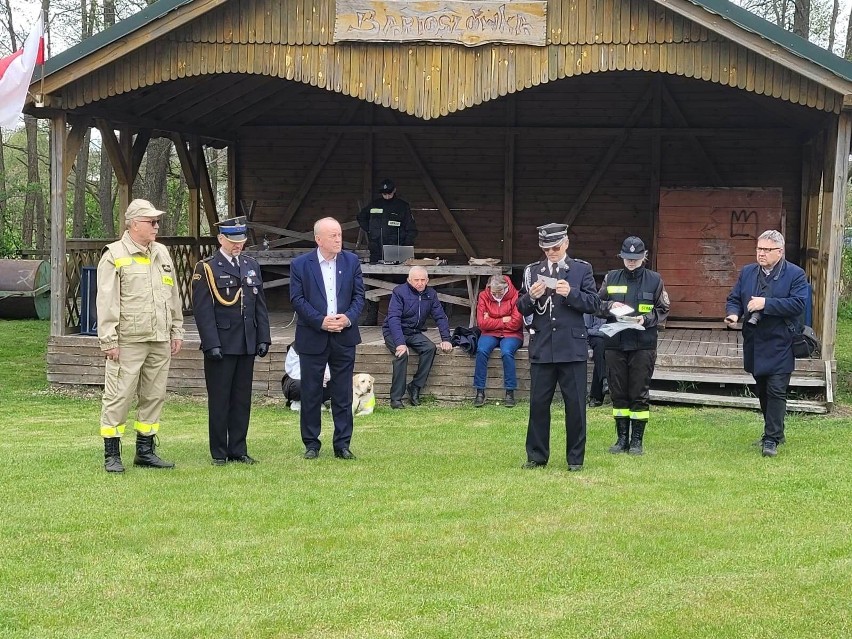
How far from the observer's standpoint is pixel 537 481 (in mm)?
7508

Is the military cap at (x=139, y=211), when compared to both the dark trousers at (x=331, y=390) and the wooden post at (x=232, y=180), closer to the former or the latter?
the dark trousers at (x=331, y=390)

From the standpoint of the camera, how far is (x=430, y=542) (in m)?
5.95

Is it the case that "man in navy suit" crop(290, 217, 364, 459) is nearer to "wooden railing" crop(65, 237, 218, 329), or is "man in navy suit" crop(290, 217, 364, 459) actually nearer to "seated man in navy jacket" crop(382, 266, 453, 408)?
"seated man in navy jacket" crop(382, 266, 453, 408)

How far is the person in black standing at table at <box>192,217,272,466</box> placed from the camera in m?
8.09

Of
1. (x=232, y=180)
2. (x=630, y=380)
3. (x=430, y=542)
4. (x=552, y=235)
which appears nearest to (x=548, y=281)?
(x=552, y=235)

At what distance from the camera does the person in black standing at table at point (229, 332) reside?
809 cm

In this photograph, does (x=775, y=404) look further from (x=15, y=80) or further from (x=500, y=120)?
(x=500, y=120)

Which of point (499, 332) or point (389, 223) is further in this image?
point (389, 223)

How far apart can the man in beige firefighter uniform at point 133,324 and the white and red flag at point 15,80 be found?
3.81 m

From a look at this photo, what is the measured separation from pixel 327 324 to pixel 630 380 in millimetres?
2318

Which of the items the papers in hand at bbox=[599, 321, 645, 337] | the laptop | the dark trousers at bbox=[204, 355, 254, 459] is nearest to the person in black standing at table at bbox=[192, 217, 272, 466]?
the dark trousers at bbox=[204, 355, 254, 459]

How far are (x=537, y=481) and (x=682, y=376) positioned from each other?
4.68 metres

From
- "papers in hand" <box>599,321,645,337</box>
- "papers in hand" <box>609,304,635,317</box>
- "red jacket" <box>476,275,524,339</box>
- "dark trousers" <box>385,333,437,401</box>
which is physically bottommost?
"dark trousers" <box>385,333,437,401</box>

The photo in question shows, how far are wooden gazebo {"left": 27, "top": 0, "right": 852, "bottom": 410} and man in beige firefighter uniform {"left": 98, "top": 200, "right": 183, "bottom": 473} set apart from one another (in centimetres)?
451
